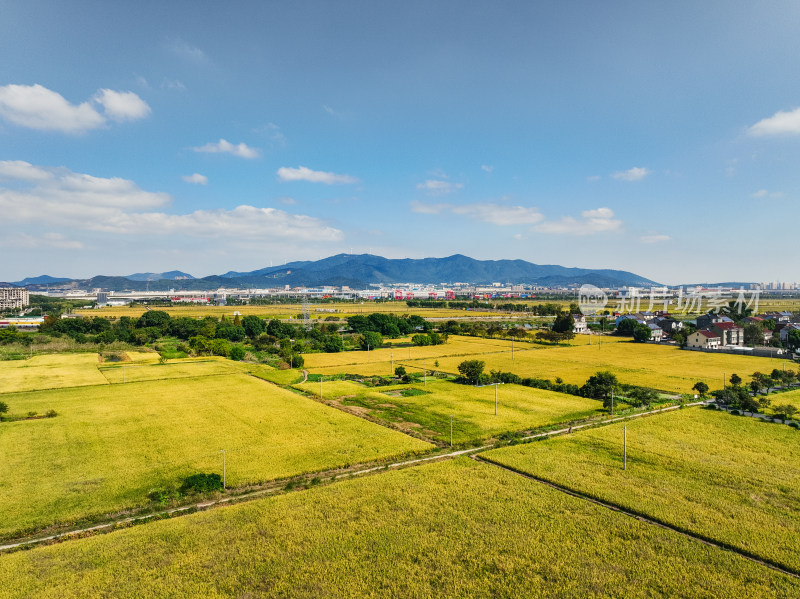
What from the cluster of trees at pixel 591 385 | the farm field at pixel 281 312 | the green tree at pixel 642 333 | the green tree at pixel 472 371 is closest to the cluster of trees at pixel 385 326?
the farm field at pixel 281 312

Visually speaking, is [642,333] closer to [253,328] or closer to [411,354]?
[411,354]

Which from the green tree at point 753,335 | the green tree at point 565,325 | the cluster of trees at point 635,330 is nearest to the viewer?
the green tree at point 753,335

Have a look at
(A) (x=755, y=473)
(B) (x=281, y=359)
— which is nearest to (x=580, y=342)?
(B) (x=281, y=359)

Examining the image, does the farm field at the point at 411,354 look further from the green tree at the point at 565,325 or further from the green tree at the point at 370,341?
the green tree at the point at 565,325

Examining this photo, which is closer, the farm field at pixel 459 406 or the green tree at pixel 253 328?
the farm field at pixel 459 406

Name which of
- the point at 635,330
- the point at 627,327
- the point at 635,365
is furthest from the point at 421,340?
the point at 627,327
